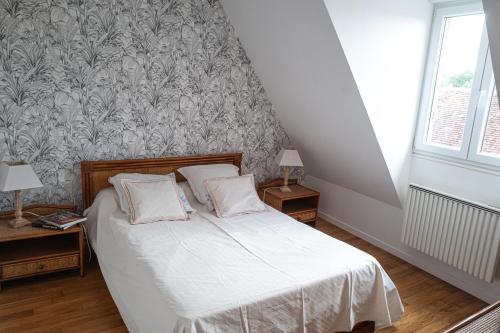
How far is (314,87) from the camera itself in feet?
9.89

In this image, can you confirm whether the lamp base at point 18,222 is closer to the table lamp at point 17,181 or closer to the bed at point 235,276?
the table lamp at point 17,181

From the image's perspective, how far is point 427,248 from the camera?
9.96 ft

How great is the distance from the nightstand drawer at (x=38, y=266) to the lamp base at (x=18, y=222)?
28cm

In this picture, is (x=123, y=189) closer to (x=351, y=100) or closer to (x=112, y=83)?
(x=112, y=83)

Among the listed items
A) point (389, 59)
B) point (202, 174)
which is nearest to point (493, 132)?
point (389, 59)

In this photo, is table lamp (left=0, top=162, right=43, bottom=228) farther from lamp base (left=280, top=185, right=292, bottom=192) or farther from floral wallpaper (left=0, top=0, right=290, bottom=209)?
lamp base (left=280, top=185, right=292, bottom=192)

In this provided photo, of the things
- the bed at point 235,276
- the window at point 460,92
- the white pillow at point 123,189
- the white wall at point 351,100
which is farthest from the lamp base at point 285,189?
the window at point 460,92

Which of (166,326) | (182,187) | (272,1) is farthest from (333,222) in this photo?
(166,326)

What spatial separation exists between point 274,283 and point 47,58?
2342 mm

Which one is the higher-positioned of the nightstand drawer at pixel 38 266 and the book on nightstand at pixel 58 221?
the book on nightstand at pixel 58 221

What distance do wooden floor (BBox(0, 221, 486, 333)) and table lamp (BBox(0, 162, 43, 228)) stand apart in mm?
469

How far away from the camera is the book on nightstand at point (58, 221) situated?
263cm

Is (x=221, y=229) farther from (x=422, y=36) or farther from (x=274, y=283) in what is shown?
(x=422, y=36)

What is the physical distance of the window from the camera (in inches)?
103
